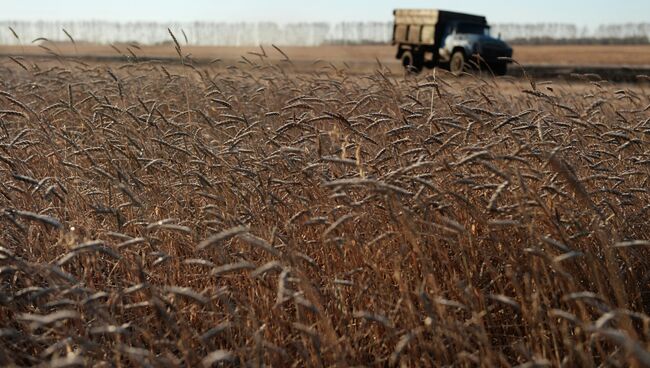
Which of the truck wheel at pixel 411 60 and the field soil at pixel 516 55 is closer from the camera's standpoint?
the truck wheel at pixel 411 60

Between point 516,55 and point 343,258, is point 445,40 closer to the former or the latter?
point 516,55

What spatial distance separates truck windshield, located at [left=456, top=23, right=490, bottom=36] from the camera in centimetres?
2352

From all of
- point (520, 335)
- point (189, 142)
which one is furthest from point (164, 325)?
point (189, 142)

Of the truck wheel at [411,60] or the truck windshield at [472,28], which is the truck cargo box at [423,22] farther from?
the truck wheel at [411,60]

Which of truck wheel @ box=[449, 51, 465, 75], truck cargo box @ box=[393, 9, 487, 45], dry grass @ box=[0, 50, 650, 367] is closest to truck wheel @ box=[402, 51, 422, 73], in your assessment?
truck cargo box @ box=[393, 9, 487, 45]

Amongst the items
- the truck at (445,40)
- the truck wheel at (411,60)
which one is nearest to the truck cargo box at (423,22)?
the truck at (445,40)

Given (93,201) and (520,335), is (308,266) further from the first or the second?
(93,201)

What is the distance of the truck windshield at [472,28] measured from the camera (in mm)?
23516

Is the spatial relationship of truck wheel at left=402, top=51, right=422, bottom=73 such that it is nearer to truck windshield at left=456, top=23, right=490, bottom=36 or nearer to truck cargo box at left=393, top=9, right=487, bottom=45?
truck cargo box at left=393, top=9, right=487, bottom=45

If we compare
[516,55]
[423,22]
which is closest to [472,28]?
[423,22]

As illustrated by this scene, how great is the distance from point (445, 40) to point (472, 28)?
102 centimetres

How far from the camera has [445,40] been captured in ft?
78.5

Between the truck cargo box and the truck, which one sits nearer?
the truck

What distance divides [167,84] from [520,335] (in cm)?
554
